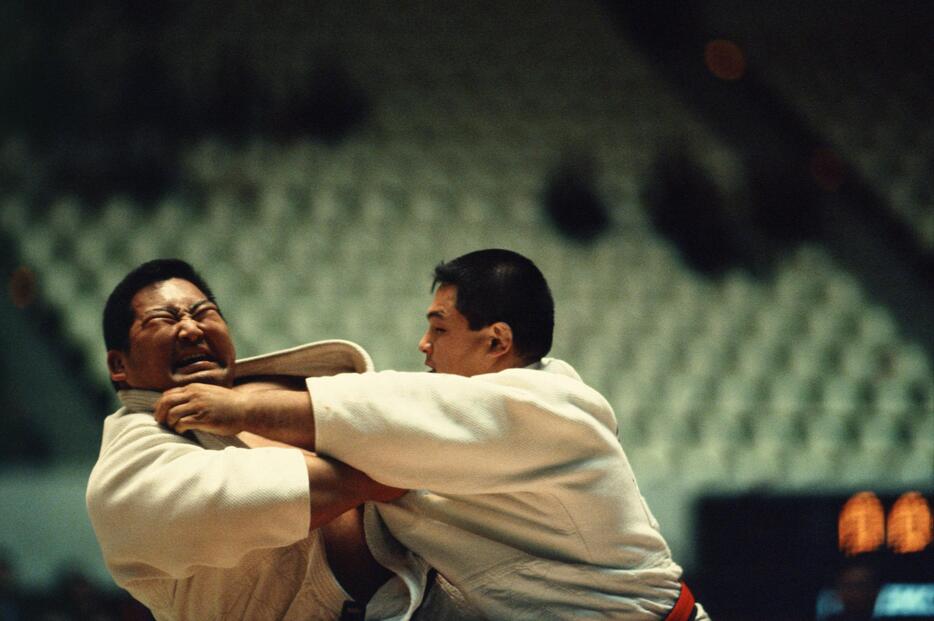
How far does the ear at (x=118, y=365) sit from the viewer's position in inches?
50.9

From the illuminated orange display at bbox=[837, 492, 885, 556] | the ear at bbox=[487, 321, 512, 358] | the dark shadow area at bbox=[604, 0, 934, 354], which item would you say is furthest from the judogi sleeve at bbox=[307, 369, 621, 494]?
the dark shadow area at bbox=[604, 0, 934, 354]

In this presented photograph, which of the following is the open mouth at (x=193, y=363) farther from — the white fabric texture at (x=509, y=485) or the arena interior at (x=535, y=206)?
the arena interior at (x=535, y=206)

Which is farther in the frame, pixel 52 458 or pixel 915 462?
pixel 915 462

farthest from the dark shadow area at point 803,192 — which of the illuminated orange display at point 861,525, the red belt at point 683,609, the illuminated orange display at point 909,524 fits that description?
the red belt at point 683,609

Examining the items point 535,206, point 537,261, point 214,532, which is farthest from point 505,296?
point 535,206

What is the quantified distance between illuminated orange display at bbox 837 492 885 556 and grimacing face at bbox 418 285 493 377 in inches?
90.4

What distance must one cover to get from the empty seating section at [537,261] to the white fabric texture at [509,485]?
2.61 metres

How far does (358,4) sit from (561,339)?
7.71 feet

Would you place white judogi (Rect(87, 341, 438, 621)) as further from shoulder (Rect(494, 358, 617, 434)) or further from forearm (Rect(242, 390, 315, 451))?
shoulder (Rect(494, 358, 617, 434))

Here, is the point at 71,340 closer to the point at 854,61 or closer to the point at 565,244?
the point at 565,244

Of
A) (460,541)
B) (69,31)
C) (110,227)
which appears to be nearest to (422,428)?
(460,541)

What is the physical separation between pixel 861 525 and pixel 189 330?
9.20 feet

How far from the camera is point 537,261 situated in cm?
455

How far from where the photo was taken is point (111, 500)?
3.60 feet
